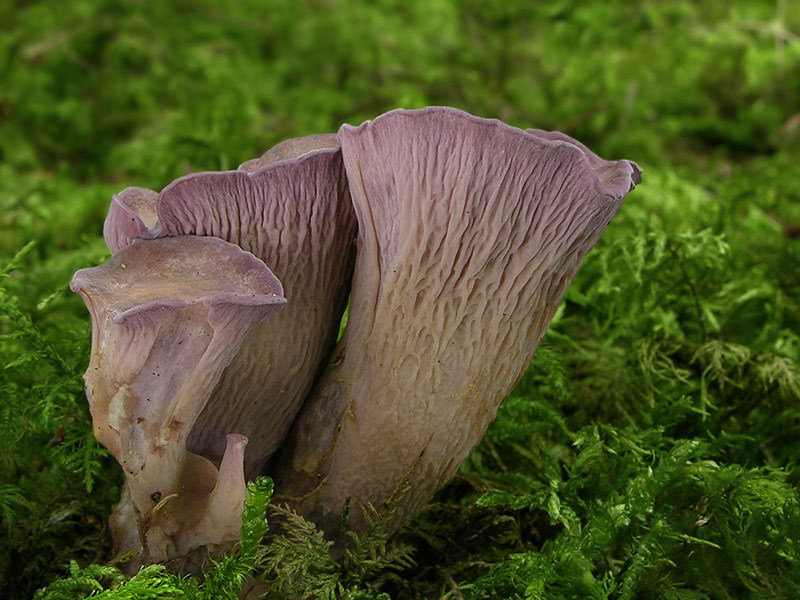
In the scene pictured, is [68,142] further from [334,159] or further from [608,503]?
[608,503]

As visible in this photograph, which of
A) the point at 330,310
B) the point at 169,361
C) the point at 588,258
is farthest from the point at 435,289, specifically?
the point at 588,258

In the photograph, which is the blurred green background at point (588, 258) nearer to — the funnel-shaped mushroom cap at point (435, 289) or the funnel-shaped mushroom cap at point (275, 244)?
the funnel-shaped mushroom cap at point (435, 289)

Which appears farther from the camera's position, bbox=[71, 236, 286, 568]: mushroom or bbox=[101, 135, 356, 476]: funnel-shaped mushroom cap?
bbox=[101, 135, 356, 476]: funnel-shaped mushroom cap

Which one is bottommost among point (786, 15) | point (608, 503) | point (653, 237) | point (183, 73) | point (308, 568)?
point (308, 568)

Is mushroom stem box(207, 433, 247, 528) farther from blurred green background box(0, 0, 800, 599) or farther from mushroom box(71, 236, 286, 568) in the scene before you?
blurred green background box(0, 0, 800, 599)

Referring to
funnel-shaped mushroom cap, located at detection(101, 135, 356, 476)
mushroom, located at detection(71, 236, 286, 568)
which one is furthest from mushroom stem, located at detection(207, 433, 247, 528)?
funnel-shaped mushroom cap, located at detection(101, 135, 356, 476)

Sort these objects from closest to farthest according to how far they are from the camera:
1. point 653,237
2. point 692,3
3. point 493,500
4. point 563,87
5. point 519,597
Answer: point 519,597
point 493,500
point 653,237
point 563,87
point 692,3

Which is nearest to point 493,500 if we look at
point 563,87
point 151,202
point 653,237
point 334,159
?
point 334,159

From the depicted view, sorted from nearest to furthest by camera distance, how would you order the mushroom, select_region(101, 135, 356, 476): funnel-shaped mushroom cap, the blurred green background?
the mushroom → select_region(101, 135, 356, 476): funnel-shaped mushroom cap → the blurred green background
